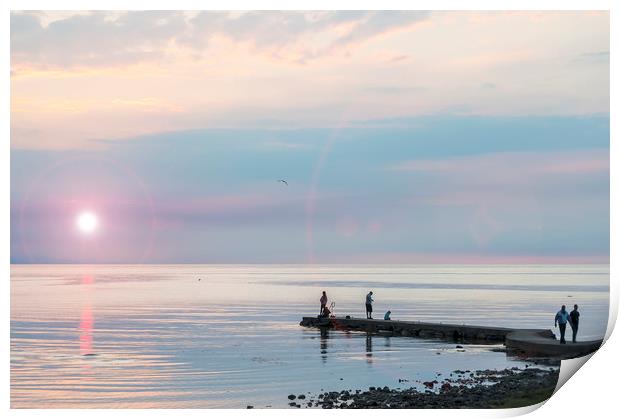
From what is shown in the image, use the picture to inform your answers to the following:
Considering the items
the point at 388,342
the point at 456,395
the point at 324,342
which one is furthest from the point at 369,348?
the point at 456,395

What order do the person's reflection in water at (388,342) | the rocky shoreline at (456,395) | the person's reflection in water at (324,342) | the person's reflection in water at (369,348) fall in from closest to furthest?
1. the rocky shoreline at (456,395)
2. the person's reflection in water at (369,348)
3. the person's reflection in water at (324,342)
4. the person's reflection in water at (388,342)

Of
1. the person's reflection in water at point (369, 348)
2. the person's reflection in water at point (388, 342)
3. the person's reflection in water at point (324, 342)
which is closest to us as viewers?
the person's reflection in water at point (369, 348)

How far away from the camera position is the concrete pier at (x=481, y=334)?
26000 mm

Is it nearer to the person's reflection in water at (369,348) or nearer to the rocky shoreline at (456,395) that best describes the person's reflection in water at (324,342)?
the person's reflection in water at (369,348)

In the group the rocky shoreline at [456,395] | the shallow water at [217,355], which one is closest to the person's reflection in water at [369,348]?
the shallow water at [217,355]

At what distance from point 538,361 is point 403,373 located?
439cm

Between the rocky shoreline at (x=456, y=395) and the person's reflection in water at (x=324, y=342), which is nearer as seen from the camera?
the rocky shoreline at (x=456, y=395)

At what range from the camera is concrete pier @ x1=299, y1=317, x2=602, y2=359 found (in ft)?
85.3

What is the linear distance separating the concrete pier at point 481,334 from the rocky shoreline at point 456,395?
1357 millimetres

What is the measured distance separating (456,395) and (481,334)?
46.0 ft

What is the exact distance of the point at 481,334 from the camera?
3628 cm

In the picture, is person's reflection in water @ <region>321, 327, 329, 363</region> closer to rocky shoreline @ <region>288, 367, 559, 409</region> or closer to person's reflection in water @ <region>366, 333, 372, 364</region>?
person's reflection in water @ <region>366, 333, 372, 364</region>

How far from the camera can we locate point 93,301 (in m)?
74.2

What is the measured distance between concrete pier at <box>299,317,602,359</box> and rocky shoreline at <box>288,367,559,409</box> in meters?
1.36
